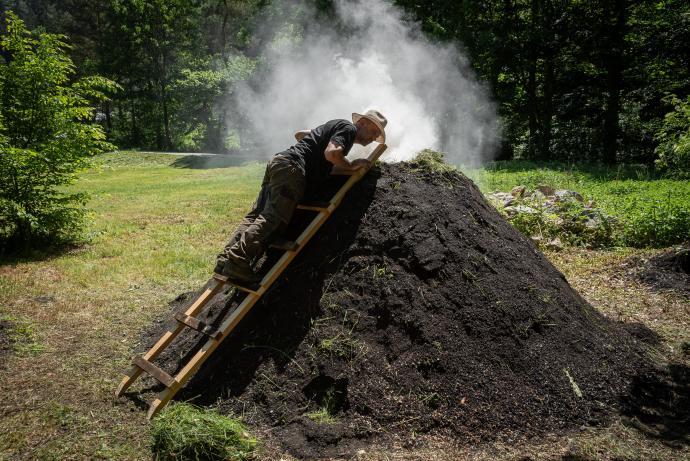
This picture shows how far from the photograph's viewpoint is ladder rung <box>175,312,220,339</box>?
3.41 meters

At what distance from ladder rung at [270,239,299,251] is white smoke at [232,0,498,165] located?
14.1ft

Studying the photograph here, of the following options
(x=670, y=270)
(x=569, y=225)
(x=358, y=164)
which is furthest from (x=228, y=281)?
(x=569, y=225)

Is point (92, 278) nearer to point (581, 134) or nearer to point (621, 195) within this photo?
point (621, 195)

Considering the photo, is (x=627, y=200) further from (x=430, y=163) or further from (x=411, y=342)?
(x=411, y=342)

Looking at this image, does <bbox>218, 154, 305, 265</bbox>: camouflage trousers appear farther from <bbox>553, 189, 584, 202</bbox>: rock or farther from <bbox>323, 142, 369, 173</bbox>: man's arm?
<bbox>553, 189, 584, 202</bbox>: rock

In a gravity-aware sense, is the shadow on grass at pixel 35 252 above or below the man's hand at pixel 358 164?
below

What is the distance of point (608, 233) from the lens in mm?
7336

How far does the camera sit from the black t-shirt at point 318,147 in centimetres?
388

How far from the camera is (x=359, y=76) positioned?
748 centimetres

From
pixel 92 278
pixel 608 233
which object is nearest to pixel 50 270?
pixel 92 278

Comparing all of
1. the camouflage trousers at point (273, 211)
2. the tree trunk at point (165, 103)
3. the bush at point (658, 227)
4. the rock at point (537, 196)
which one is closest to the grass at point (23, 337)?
the camouflage trousers at point (273, 211)

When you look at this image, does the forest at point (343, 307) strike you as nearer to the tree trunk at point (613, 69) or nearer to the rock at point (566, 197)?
the rock at point (566, 197)

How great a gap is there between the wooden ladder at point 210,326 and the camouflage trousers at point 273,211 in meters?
0.15

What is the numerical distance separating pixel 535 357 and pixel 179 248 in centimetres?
565
